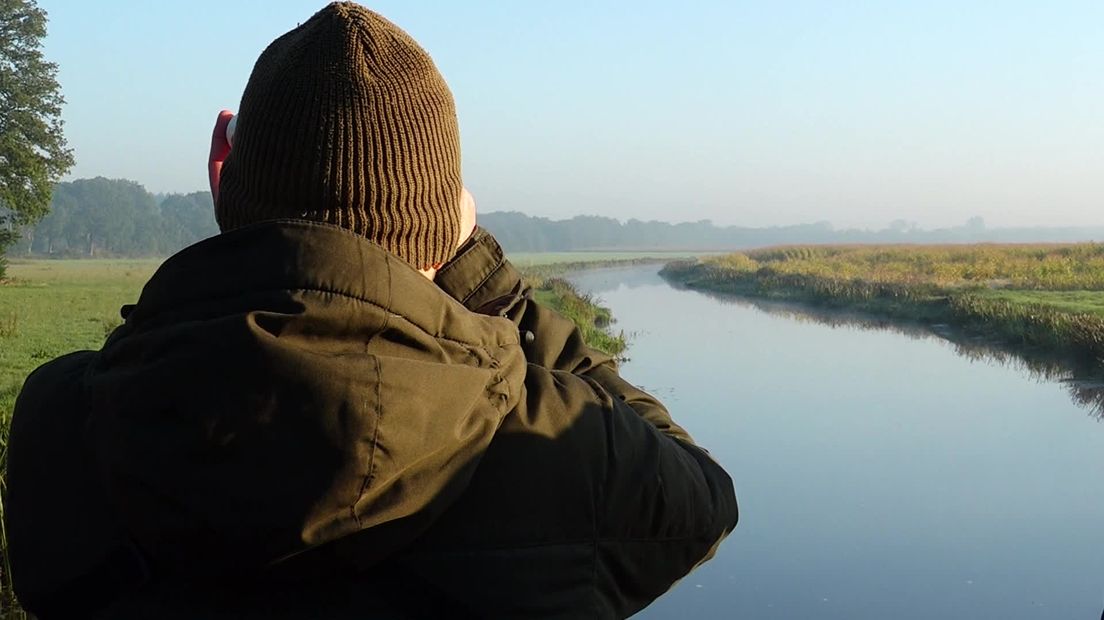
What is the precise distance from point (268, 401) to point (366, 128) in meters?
0.33

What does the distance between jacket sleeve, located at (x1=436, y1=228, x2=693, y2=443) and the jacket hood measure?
27cm

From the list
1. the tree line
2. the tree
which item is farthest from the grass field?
the tree line

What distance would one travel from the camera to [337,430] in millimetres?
883

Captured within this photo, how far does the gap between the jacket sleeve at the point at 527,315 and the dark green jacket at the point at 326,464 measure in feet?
0.42

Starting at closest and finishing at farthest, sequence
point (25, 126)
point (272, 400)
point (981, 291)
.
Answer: point (272, 400) → point (981, 291) → point (25, 126)

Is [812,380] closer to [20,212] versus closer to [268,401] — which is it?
[268,401]

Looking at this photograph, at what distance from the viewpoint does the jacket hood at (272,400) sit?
88 centimetres

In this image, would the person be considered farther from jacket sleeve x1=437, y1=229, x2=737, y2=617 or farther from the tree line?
the tree line

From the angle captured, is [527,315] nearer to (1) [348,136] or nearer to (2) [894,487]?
(1) [348,136]

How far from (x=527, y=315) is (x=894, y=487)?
721 cm

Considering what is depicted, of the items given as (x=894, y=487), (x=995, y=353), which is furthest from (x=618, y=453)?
(x=995, y=353)

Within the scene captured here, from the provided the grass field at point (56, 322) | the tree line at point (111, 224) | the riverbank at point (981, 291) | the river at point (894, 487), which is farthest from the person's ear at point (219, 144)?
the tree line at point (111, 224)

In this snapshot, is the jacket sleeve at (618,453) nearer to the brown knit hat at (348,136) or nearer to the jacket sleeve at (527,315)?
the jacket sleeve at (527,315)

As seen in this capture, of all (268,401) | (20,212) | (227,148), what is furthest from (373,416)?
(20,212)
